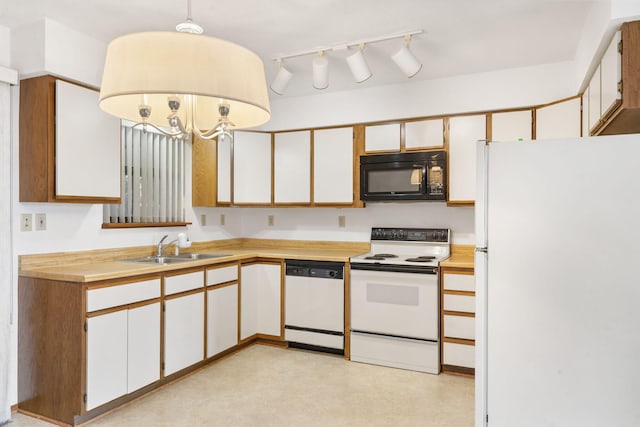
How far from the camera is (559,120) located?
309 cm

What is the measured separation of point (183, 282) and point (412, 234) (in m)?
2.06

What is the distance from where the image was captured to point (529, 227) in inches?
70.7

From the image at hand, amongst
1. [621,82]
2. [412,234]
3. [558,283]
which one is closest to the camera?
[558,283]

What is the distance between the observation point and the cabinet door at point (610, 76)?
1955 millimetres

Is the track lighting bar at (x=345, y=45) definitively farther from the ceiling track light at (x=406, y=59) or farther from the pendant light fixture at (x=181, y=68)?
the pendant light fixture at (x=181, y=68)

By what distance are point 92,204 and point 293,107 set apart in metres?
2.04

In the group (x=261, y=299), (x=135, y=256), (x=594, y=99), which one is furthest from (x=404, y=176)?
(x=135, y=256)

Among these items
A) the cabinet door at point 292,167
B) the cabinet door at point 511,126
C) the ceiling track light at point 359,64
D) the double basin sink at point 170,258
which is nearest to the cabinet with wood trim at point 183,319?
the double basin sink at point 170,258

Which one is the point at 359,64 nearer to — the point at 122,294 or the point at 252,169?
the point at 252,169

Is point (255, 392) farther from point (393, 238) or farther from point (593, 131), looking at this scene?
point (593, 131)

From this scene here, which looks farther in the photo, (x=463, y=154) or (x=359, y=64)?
(x=463, y=154)

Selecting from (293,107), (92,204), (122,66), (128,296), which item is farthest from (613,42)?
(92,204)

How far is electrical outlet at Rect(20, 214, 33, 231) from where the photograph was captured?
266 centimetres

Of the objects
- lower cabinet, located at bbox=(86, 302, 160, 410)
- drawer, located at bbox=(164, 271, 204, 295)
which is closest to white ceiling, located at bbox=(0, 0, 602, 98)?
drawer, located at bbox=(164, 271, 204, 295)
